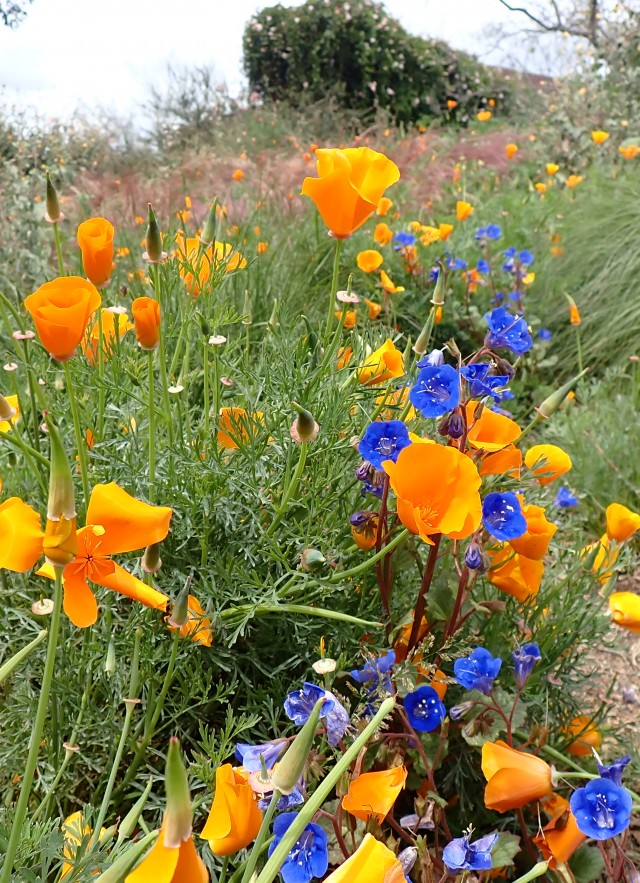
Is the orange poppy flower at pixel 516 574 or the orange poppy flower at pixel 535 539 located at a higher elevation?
the orange poppy flower at pixel 535 539

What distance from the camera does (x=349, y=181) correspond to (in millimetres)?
1154

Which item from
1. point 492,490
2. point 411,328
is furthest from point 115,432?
point 411,328

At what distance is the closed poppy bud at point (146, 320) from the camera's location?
1.09 meters

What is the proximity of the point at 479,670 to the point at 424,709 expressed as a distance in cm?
12

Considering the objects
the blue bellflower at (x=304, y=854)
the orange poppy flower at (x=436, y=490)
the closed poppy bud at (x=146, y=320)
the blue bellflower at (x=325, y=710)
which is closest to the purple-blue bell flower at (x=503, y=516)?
the orange poppy flower at (x=436, y=490)

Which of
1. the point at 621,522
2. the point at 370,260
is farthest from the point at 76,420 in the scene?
the point at 370,260

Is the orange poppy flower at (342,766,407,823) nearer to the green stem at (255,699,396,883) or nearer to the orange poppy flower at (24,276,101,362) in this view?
the green stem at (255,699,396,883)

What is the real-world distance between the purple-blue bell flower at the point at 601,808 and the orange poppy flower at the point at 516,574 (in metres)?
0.39

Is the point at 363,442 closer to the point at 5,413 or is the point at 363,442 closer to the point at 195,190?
the point at 5,413

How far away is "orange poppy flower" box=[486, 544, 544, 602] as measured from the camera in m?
1.27

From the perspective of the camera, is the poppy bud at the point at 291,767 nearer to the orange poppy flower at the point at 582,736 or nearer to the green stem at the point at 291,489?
the green stem at the point at 291,489

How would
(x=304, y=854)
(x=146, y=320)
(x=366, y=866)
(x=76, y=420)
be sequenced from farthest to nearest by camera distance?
1. (x=146, y=320)
2. (x=76, y=420)
3. (x=304, y=854)
4. (x=366, y=866)

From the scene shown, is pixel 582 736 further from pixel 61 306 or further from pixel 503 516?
pixel 61 306

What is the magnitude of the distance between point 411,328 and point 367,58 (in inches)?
388
